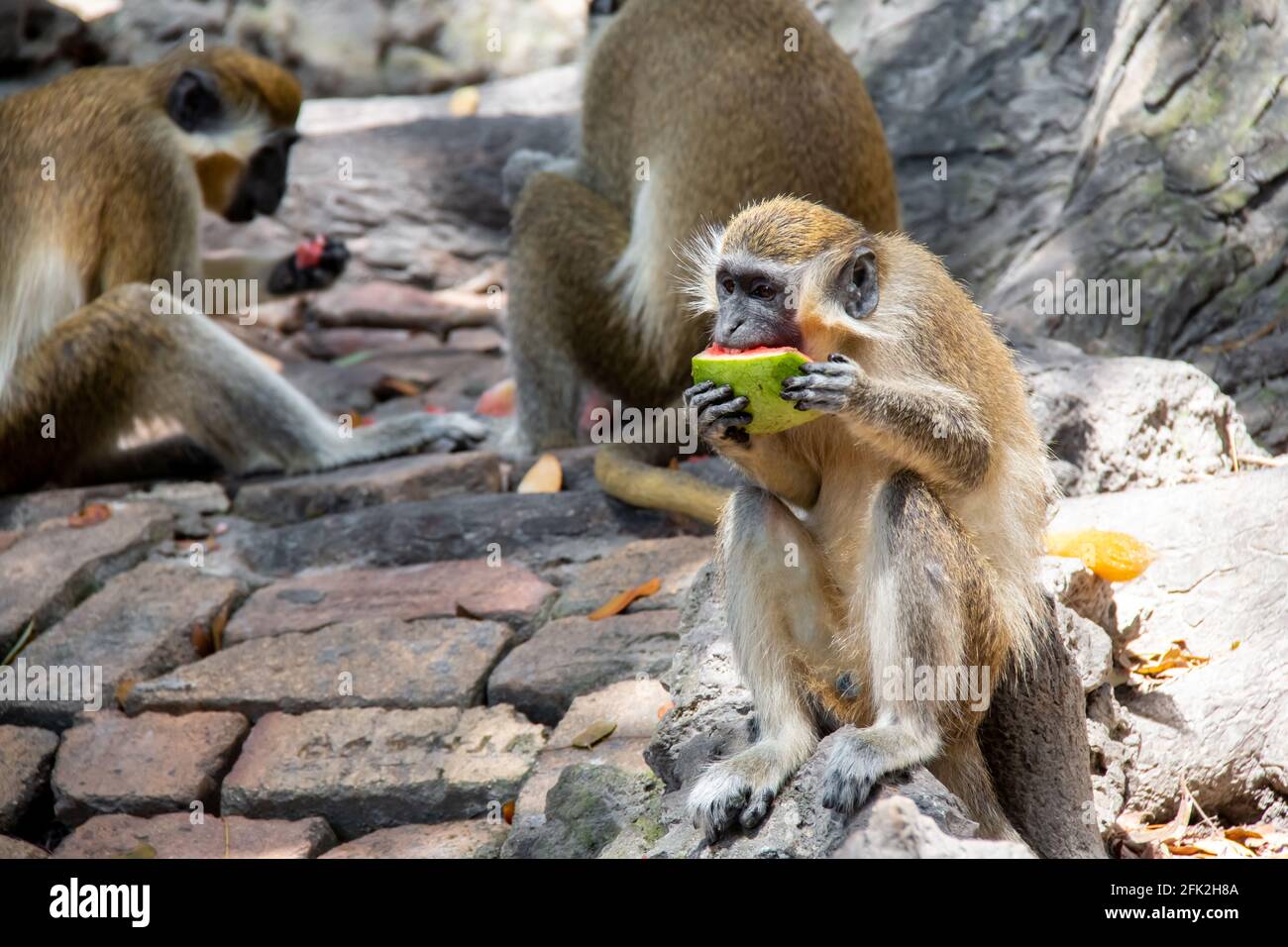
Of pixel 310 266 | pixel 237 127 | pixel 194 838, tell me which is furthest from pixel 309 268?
pixel 194 838

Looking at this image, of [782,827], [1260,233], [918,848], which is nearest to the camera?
[918,848]

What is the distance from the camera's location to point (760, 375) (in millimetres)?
2934

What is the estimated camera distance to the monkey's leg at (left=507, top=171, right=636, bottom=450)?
610 cm

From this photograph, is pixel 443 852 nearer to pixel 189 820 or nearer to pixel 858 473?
pixel 189 820

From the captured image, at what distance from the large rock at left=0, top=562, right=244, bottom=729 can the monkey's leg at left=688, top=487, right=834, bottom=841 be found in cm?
221

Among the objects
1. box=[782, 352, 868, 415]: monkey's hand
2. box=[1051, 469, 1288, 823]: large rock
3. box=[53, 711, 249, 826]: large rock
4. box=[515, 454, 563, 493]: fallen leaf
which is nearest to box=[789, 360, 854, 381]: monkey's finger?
box=[782, 352, 868, 415]: monkey's hand

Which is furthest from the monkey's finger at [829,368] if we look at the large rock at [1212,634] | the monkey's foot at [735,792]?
the large rock at [1212,634]

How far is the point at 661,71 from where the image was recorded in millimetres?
5918

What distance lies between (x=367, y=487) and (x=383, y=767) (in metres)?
2.08

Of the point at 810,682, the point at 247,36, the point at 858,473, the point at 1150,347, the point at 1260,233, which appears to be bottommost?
the point at 810,682

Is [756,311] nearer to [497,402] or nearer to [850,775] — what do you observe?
[850,775]

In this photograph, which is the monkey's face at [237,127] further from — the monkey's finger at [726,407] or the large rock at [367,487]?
the monkey's finger at [726,407]
